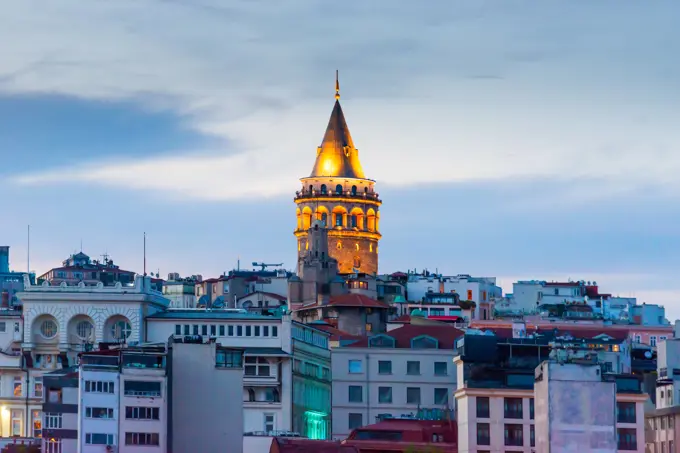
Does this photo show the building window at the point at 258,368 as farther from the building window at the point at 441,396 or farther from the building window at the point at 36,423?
the building window at the point at 36,423

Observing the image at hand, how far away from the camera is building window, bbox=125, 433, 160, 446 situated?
5098 inches

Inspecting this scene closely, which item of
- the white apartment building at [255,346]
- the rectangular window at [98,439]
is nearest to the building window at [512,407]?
the rectangular window at [98,439]

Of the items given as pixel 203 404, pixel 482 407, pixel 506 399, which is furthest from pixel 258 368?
pixel 506 399

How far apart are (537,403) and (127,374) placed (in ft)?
68.4

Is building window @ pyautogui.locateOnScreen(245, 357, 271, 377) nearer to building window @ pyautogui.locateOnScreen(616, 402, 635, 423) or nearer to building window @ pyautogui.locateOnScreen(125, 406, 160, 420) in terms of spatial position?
building window @ pyautogui.locateOnScreen(125, 406, 160, 420)

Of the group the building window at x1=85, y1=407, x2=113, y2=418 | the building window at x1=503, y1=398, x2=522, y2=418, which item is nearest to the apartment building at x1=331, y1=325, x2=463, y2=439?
the building window at x1=503, y1=398, x2=522, y2=418

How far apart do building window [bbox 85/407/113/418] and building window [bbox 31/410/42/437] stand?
73.7 ft

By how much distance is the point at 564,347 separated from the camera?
133 metres

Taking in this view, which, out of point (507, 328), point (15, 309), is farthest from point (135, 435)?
point (507, 328)

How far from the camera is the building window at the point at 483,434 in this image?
130 metres

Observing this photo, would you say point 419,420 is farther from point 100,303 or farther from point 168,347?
point 100,303

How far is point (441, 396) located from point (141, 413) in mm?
36487

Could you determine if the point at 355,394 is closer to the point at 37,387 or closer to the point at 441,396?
the point at 441,396

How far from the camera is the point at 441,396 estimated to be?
163375 millimetres
